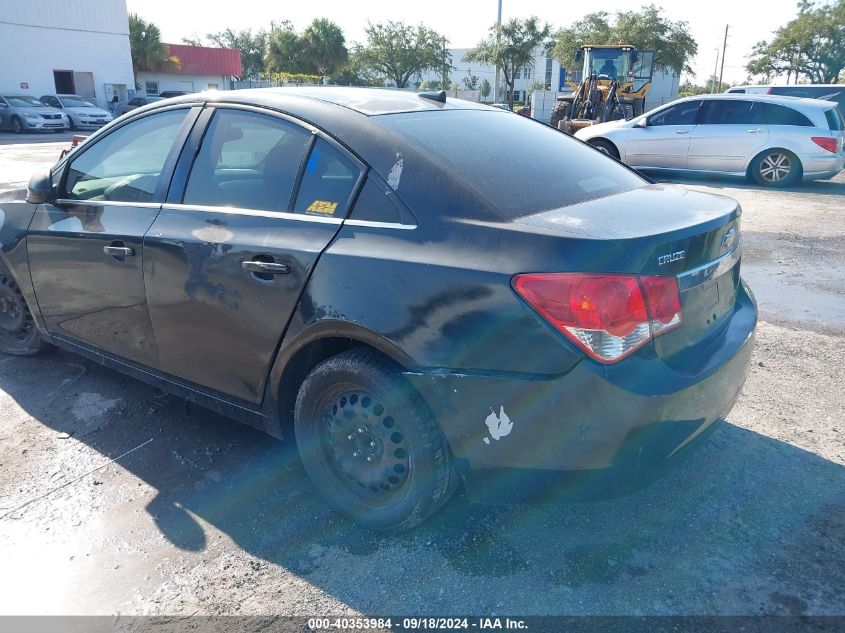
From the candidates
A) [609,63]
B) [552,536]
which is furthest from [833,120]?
[552,536]

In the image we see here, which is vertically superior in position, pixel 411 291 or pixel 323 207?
pixel 323 207

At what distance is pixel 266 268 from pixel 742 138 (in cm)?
1195

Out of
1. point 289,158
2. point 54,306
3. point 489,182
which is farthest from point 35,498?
point 489,182

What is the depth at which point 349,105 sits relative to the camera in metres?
2.94

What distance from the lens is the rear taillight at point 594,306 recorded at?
2146 mm

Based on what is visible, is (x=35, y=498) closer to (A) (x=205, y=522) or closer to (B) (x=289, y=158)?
(A) (x=205, y=522)

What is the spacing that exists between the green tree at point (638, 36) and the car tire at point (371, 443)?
4522 centimetres

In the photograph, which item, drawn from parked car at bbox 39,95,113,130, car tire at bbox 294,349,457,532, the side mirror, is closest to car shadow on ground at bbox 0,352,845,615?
car tire at bbox 294,349,457,532

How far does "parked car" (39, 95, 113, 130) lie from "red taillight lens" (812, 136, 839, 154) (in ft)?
94.2

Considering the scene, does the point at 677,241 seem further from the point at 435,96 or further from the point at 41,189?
→ the point at 41,189

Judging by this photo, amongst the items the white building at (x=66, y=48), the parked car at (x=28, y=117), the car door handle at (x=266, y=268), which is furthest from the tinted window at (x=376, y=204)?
the white building at (x=66, y=48)

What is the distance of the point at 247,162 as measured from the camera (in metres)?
3.10

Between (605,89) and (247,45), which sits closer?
(605,89)

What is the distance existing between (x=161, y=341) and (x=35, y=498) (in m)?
0.88
